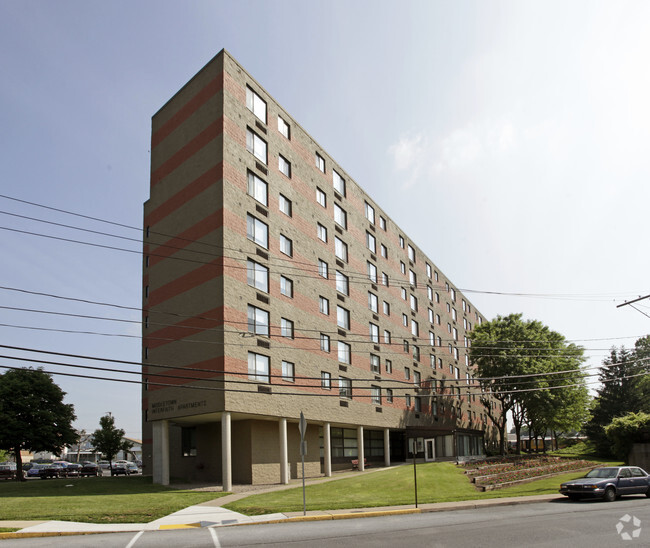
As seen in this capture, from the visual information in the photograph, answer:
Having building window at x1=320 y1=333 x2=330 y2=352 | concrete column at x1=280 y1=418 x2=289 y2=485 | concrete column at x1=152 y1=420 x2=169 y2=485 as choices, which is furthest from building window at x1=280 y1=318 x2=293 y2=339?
concrete column at x1=152 y1=420 x2=169 y2=485

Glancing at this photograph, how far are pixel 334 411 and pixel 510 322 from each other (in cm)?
2471

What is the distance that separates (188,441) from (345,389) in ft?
37.5

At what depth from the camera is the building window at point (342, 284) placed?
137 feet

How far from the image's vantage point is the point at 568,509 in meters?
18.8

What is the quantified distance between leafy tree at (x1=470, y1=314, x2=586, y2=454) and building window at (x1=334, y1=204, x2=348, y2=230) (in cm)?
1835

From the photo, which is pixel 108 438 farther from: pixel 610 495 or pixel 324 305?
pixel 610 495

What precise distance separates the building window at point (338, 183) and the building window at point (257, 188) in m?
10.7

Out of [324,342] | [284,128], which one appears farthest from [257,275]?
[284,128]

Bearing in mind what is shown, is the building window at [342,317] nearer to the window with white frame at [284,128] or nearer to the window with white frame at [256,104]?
the window with white frame at [284,128]

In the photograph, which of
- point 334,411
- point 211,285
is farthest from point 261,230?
point 334,411

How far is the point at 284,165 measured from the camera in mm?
37500

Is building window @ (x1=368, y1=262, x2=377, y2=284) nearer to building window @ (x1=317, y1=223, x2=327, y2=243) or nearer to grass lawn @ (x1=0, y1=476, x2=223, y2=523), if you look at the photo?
building window @ (x1=317, y1=223, x2=327, y2=243)

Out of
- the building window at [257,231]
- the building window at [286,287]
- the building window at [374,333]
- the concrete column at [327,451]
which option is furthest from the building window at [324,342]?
the building window at [257,231]

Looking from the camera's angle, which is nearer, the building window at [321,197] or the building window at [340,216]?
the building window at [321,197]
